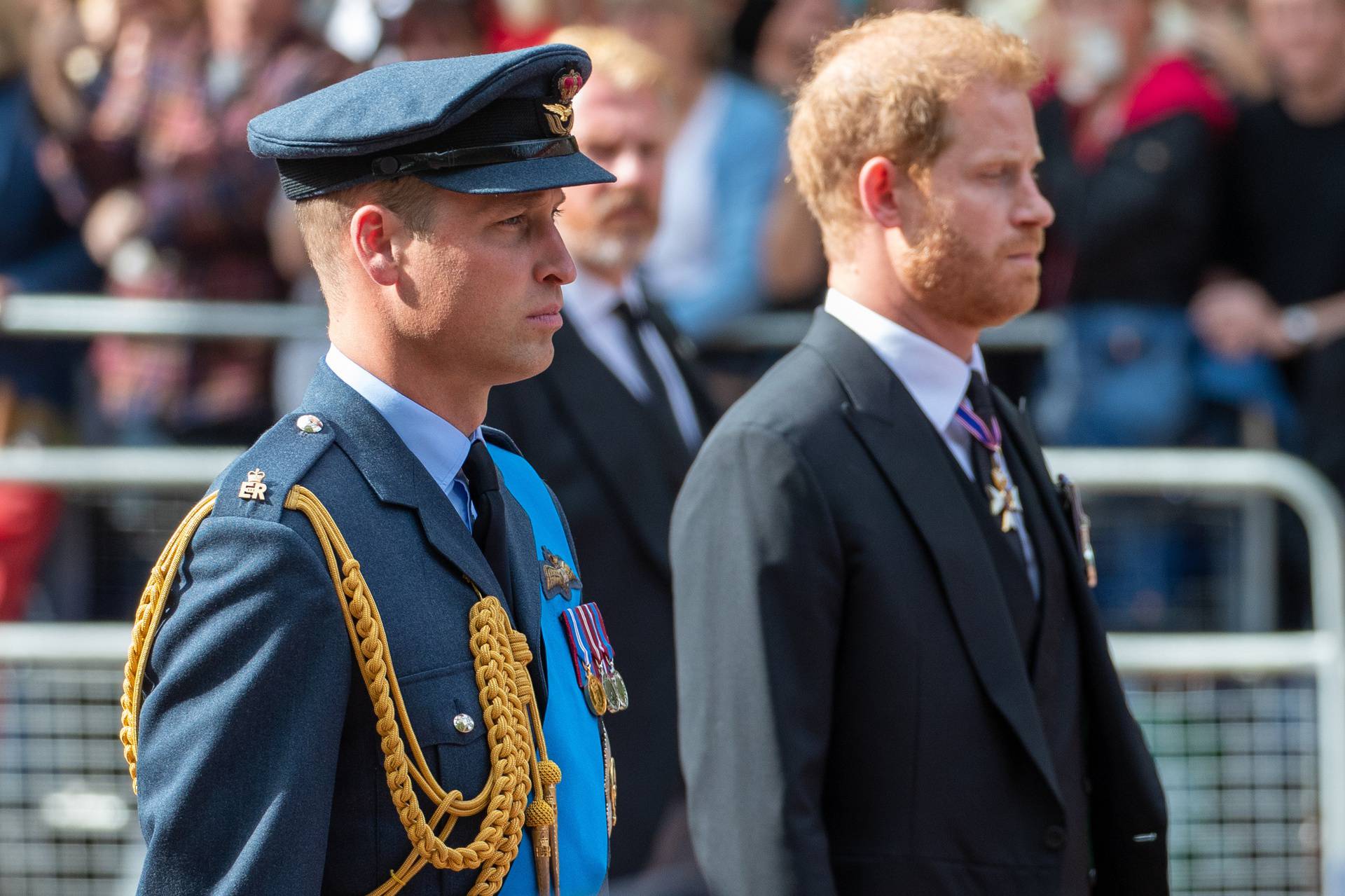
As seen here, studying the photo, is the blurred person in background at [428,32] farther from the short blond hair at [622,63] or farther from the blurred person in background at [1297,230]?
the blurred person in background at [1297,230]

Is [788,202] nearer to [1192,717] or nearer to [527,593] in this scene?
[1192,717]

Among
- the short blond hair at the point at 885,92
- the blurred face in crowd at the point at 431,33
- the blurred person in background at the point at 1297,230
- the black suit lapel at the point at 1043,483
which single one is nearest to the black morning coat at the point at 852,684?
the black suit lapel at the point at 1043,483

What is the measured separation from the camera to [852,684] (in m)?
2.79

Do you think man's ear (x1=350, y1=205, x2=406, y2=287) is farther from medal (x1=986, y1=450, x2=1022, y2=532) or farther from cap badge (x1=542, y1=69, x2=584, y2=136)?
medal (x1=986, y1=450, x2=1022, y2=532)

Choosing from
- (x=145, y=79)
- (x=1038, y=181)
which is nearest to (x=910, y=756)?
(x=1038, y=181)

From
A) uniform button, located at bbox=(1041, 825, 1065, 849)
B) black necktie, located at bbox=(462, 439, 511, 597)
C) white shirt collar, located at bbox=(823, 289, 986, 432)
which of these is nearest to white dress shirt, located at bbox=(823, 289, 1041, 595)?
white shirt collar, located at bbox=(823, 289, 986, 432)

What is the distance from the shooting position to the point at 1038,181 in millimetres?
6047

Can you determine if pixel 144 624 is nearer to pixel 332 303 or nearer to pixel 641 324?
pixel 332 303

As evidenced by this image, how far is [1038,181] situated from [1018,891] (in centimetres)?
377

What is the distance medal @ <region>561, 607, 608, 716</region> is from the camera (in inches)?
92.4

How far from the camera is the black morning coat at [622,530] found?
3938mm

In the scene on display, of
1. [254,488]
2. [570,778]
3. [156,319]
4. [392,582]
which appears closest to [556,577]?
[570,778]

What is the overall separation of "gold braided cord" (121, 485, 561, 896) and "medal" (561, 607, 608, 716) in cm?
19

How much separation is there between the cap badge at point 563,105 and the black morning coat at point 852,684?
77 cm
